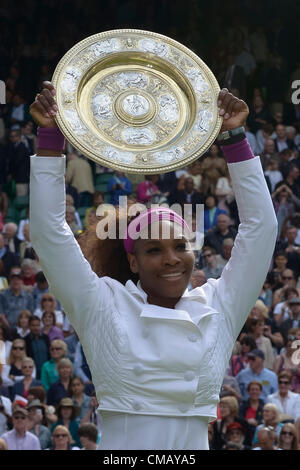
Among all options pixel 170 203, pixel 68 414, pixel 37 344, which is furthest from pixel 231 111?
pixel 170 203

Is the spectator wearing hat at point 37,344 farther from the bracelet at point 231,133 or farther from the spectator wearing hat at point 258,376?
the bracelet at point 231,133

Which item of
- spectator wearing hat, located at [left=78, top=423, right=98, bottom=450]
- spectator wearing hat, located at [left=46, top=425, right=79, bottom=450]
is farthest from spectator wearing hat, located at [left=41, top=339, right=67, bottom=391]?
spectator wearing hat, located at [left=78, top=423, right=98, bottom=450]

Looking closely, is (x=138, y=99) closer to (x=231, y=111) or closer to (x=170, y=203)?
(x=231, y=111)

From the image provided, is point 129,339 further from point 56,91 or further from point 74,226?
point 74,226

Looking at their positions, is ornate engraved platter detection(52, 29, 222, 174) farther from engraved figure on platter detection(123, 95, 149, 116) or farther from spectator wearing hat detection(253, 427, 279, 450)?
spectator wearing hat detection(253, 427, 279, 450)

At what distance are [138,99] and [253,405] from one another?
6.10m

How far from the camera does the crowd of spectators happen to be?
10.6 m

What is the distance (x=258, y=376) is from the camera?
11430mm

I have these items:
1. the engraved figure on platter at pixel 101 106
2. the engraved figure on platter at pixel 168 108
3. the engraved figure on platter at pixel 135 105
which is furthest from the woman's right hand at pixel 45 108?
the engraved figure on platter at pixel 168 108

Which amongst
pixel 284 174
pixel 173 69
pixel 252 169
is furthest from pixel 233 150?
pixel 284 174

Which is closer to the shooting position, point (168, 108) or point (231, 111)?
point (231, 111)

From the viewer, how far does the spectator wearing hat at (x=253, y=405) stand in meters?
11.0

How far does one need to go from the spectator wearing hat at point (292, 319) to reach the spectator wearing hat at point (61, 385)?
2.33m

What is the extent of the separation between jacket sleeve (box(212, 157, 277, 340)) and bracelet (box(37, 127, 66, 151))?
0.71m
